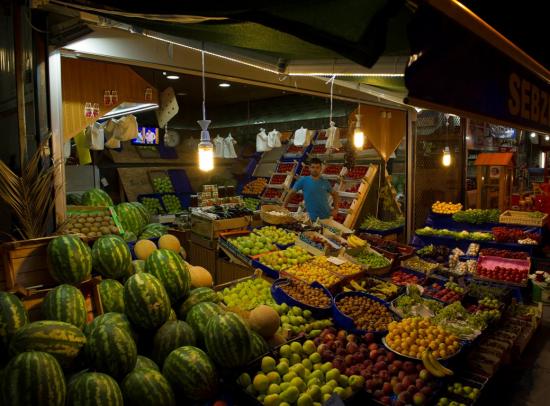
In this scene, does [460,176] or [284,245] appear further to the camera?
[460,176]

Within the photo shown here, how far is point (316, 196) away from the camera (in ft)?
23.3

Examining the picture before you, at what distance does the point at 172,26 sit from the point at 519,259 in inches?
251

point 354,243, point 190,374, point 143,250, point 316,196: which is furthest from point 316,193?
point 190,374

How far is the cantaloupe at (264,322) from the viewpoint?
3.04m

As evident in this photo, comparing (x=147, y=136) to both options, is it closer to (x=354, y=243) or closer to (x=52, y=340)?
(x=354, y=243)

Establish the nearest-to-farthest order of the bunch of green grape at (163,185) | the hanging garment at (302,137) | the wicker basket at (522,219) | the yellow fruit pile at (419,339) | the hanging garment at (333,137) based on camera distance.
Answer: the yellow fruit pile at (419,339)
the wicker basket at (522,219)
the hanging garment at (333,137)
the hanging garment at (302,137)
the bunch of green grape at (163,185)

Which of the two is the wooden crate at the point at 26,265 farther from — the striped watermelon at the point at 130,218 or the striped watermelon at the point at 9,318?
the striped watermelon at the point at 130,218

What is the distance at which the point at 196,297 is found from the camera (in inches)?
121

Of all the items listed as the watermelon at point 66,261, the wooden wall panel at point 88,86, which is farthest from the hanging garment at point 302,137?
the watermelon at point 66,261

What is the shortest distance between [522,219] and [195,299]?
23.9 feet

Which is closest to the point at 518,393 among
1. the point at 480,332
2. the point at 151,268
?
the point at 480,332

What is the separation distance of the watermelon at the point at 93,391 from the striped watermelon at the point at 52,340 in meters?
0.17

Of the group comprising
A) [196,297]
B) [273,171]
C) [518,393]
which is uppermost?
[273,171]

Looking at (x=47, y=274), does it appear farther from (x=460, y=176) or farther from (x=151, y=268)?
(x=460, y=176)
